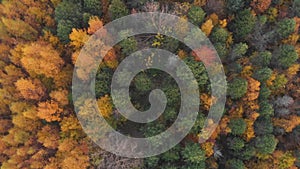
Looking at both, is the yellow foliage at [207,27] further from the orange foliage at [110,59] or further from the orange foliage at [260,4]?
the orange foliage at [110,59]

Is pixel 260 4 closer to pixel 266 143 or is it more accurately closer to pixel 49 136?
pixel 266 143

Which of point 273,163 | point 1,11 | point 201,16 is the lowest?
point 273,163

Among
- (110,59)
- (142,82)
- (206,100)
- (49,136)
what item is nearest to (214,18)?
(206,100)

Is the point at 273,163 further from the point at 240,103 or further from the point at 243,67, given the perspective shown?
the point at 243,67

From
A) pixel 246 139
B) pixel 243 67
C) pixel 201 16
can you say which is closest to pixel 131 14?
pixel 201 16

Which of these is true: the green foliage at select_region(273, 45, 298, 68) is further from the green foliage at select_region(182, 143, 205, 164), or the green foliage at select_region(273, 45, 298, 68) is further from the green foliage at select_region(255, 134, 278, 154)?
the green foliage at select_region(182, 143, 205, 164)

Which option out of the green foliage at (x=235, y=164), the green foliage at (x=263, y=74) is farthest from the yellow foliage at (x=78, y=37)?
the green foliage at (x=235, y=164)
